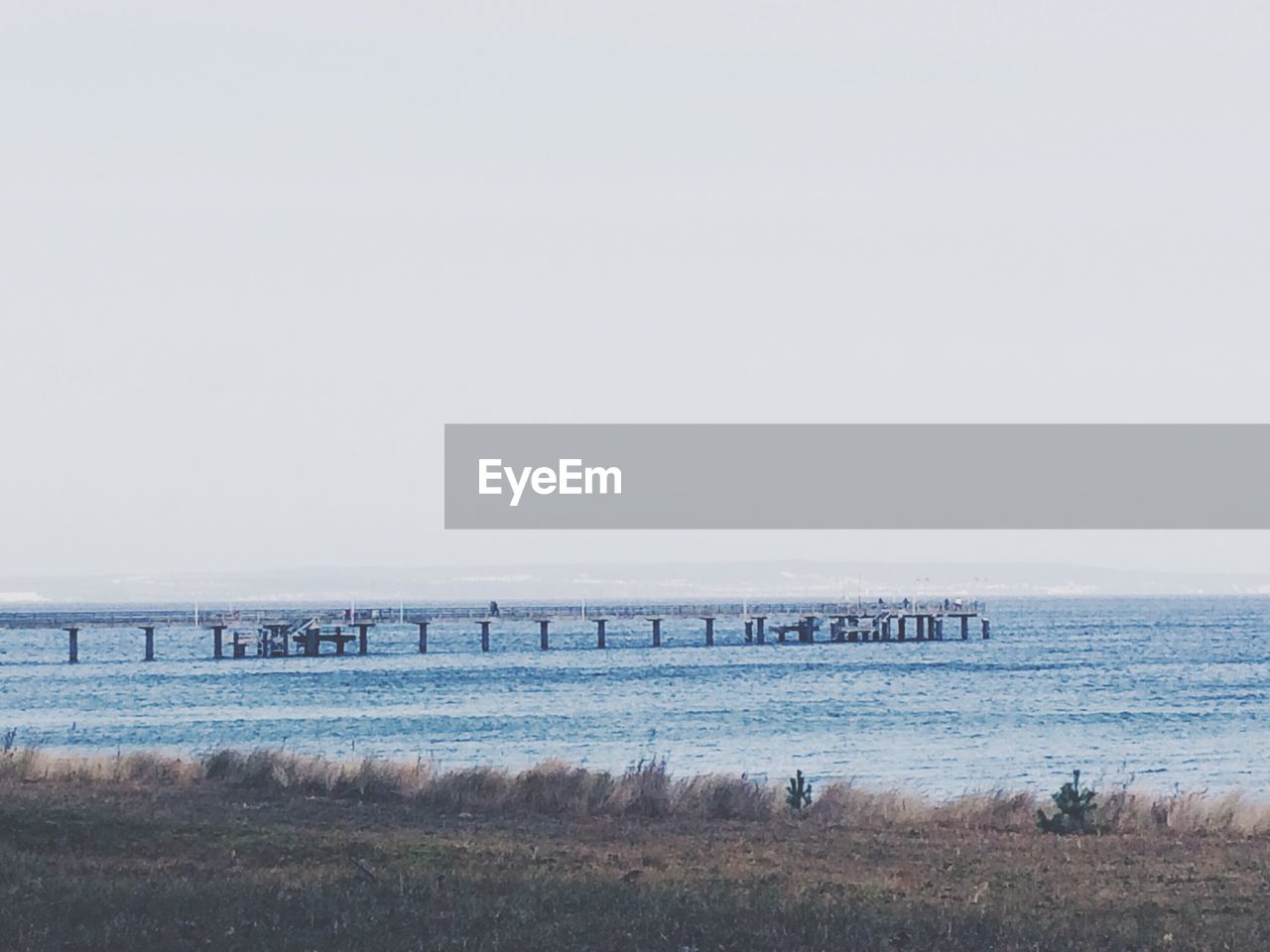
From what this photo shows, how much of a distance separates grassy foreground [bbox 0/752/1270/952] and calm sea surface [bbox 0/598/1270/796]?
1695 centimetres

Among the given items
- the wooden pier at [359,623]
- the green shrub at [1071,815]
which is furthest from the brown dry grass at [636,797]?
the wooden pier at [359,623]

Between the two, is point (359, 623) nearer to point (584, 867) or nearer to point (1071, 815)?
point (1071, 815)

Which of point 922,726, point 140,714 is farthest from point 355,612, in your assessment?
point 922,726

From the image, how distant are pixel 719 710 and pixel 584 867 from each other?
53.8 m

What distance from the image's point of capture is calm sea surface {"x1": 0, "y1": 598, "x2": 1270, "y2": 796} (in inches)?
2068

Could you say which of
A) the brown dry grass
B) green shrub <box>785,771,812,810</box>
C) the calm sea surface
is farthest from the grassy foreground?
the calm sea surface

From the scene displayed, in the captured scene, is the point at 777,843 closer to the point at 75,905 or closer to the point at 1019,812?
the point at 1019,812

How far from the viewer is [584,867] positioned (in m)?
20.5

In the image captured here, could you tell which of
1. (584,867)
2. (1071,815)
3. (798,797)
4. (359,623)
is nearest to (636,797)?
(798,797)

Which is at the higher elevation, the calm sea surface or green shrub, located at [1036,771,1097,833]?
green shrub, located at [1036,771,1097,833]

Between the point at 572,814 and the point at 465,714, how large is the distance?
4767 centimetres

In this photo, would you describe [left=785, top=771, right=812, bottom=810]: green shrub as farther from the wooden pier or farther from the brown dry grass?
the wooden pier

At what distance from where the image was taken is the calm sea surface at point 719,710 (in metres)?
52.5

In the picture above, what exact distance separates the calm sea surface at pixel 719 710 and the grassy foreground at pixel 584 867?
55.6 ft
